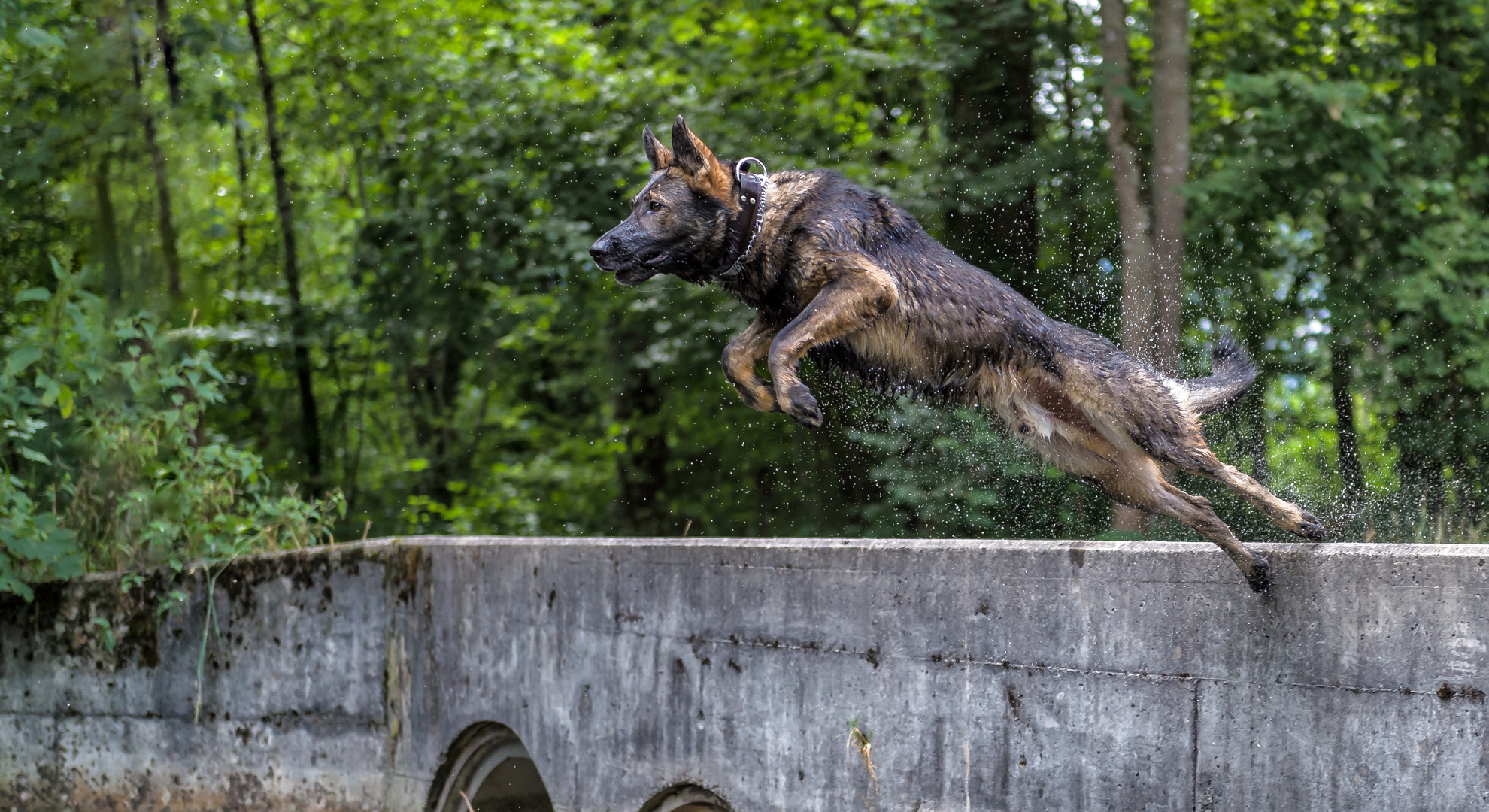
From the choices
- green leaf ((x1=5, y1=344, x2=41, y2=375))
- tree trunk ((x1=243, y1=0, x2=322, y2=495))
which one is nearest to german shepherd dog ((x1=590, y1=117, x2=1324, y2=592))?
green leaf ((x1=5, y1=344, x2=41, y2=375))

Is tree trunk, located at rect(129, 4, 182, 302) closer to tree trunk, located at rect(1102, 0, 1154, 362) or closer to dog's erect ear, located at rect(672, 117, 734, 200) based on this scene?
dog's erect ear, located at rect(672, 117, 734, 200)

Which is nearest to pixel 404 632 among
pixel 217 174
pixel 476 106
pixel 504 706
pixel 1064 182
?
pixel 504 706

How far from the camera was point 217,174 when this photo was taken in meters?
12.2

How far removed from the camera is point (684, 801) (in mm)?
4715

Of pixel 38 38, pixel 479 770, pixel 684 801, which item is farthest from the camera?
pixel 38 38

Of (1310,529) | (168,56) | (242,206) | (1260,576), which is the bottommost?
(1260,576)

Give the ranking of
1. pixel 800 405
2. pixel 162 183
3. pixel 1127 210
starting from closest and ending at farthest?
1. pixel 800 405
2. pixel 1127 210
3. pixel 162 183

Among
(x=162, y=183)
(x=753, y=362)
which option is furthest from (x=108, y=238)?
(x=753, y=362)

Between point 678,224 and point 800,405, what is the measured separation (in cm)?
96

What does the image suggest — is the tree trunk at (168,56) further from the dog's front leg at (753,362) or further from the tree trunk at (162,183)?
the dog's front leg at (753,362)

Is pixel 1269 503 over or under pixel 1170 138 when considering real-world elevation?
under

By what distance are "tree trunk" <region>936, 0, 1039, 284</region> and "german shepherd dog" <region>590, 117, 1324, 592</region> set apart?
17.8 ft

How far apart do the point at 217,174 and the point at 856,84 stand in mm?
6836

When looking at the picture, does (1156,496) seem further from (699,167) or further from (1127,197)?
(1127,197)
